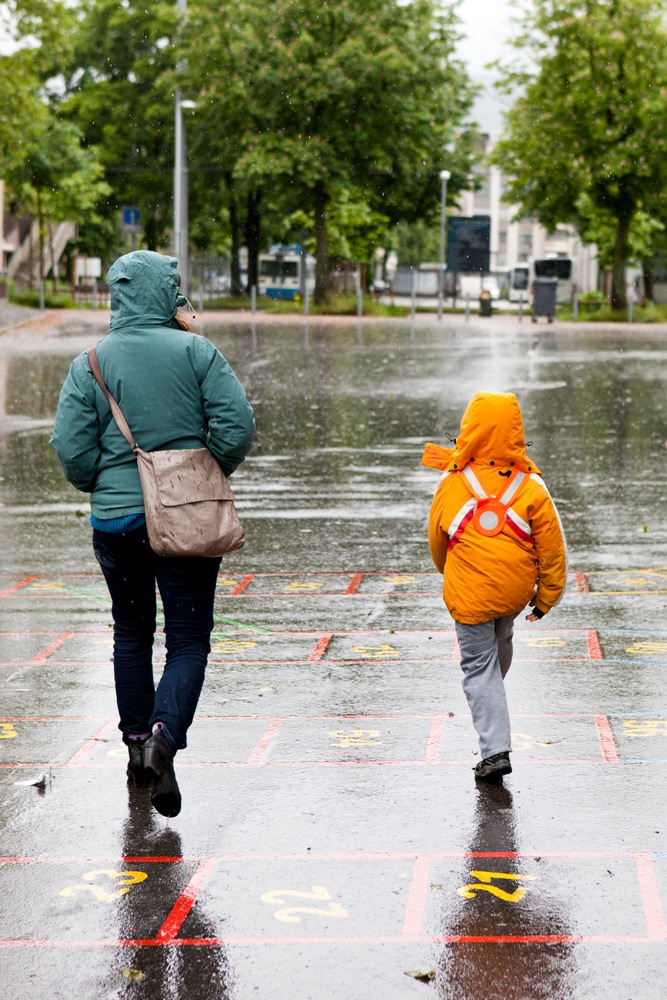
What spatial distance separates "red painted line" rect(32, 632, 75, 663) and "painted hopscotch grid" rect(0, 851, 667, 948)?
8.14 feet

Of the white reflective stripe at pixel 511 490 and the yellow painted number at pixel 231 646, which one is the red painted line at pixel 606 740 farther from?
the yellow painted number at pixel 231 646

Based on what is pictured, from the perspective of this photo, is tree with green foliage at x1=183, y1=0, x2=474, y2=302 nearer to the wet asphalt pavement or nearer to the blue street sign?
the blue street sign

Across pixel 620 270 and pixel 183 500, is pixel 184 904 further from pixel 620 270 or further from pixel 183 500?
pixel 620 270

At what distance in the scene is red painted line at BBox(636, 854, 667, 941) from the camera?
152 inches

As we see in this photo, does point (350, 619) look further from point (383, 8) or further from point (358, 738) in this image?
point (383, 8)

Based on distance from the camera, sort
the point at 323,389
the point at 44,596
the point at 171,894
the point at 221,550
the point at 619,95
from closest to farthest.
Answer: the point at 171,894, the point at 221,550, the point at 44,596, the point at 323,389, the point at 619,95

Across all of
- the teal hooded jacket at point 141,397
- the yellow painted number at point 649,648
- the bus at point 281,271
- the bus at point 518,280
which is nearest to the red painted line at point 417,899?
the teal hooded jacket at point 141,397

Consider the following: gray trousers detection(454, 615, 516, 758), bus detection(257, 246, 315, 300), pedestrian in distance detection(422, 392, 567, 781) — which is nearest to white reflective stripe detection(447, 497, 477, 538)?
pedestrian in distance detection(422, 392, 567, 781)

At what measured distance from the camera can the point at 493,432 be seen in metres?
5.15

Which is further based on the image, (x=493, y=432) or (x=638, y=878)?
(x=493, y=432)

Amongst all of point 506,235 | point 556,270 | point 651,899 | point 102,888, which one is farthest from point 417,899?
point 506,235

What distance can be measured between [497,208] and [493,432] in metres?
137

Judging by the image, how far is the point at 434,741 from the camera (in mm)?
5566

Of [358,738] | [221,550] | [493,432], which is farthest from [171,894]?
[493,432]
